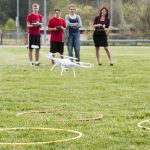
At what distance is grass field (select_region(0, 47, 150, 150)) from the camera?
5801 mm

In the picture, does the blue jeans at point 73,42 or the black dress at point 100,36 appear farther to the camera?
the black dress at point 100,36

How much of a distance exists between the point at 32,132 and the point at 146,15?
2040 inches

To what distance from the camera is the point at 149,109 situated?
795 cm

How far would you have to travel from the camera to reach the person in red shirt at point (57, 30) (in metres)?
16.6

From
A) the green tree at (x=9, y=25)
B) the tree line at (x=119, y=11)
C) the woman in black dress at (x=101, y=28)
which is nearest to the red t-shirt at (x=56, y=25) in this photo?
the woman in black dress at (x=101, y=28)

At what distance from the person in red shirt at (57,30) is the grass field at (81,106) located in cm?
282

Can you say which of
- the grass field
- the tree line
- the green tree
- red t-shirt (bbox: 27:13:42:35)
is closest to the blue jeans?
red t-shirt (bbox: 27:13:42:35)

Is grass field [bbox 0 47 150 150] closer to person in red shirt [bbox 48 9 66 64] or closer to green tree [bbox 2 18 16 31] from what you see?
person in red shirt [bbox 48 9 66 64]

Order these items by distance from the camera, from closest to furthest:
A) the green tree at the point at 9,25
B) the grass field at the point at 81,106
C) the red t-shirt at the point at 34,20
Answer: the grass field at the point at 81,106 < the red t-shirt at the point at 34,20 < the green tree at the point at 9,25

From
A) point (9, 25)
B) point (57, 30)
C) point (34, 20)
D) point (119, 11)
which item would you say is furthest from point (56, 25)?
point (9, 25)

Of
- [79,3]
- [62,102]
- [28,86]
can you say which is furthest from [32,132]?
[79,3]

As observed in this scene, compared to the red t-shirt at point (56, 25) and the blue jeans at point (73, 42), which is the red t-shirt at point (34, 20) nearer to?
the red t-shirt at point (56, 25)

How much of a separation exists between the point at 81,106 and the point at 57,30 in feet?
28.4

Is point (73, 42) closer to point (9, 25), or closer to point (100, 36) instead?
point (100, 36)
